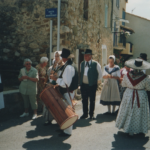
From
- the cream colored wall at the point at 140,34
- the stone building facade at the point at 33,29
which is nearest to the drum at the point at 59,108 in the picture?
the stone building facade at the point at 33,29

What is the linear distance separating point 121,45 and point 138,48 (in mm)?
4410

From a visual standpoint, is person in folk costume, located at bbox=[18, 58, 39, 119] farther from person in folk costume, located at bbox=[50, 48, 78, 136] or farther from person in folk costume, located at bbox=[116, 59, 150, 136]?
person in folk costume, located at bbox=[116, 59, 150, 136]

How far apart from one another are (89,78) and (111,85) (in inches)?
34.9

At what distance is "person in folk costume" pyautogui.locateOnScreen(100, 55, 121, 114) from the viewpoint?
6.03 meters

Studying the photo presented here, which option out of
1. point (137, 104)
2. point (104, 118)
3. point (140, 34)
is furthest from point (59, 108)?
point (140, 34)

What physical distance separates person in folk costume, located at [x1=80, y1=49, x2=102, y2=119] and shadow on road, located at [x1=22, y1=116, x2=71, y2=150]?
3.96 feet

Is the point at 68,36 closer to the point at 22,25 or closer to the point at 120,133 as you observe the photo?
the point at 22,25

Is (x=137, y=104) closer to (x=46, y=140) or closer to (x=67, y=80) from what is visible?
(x=67, y=80)

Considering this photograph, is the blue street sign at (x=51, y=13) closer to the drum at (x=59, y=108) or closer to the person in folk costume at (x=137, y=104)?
the drum at (x=59, y=108)

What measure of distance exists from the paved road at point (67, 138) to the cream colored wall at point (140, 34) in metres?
19.2

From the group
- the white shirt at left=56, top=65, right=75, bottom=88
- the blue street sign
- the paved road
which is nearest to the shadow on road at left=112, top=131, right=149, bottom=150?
the paved road

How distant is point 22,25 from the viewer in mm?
7969

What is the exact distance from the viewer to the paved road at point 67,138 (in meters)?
3.75

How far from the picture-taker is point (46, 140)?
4039 millimetres
